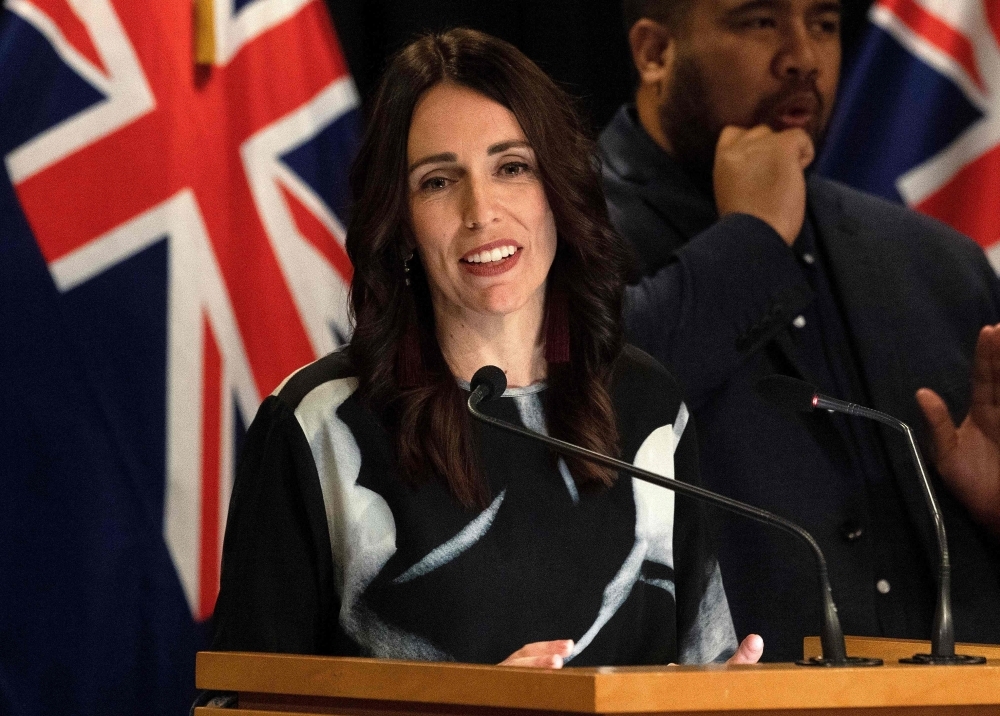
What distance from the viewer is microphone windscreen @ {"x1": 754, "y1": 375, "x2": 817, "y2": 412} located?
1.59 meters

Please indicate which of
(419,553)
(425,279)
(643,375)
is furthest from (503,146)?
(419,553)

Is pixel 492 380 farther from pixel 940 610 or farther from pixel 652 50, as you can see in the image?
pixel 652 50

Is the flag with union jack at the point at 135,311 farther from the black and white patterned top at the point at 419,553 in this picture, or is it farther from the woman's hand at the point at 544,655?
the woman's hand at the point at 544,655

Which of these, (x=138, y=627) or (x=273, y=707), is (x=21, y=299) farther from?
(x=273, y=707)

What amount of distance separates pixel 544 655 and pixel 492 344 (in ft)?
2.27

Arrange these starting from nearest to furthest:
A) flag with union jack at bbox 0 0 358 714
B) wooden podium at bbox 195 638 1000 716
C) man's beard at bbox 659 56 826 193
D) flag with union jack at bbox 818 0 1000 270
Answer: wooden podium at bbox 195 638 1000 716, flag with union jack at bbox 0 0 358 714, man's beard at bbox 659 56 826 193, flag with union jack at bbox 818 0 1000 270

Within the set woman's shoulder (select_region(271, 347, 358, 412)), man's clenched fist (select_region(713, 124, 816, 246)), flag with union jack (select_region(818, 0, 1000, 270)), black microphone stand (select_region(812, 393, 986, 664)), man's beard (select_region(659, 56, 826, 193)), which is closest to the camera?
black microphone stand (select_region(812, 393, 986, 664))

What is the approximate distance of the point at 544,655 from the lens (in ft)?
4.67

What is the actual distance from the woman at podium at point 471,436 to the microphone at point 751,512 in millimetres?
247

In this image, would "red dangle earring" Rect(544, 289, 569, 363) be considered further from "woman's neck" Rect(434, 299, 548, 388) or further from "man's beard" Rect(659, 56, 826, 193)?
"man's beard" Rect(659, 56, 826, 193)

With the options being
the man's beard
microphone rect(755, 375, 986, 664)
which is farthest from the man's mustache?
microphone rect(755, 375, 986, 664)

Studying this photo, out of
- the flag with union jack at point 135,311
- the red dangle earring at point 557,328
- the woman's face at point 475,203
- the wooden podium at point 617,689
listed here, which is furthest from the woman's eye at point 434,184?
the wooden podium at point 617,689

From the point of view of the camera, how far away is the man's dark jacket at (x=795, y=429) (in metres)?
2.52

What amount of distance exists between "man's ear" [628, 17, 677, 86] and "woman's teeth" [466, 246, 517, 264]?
3.42 feet
